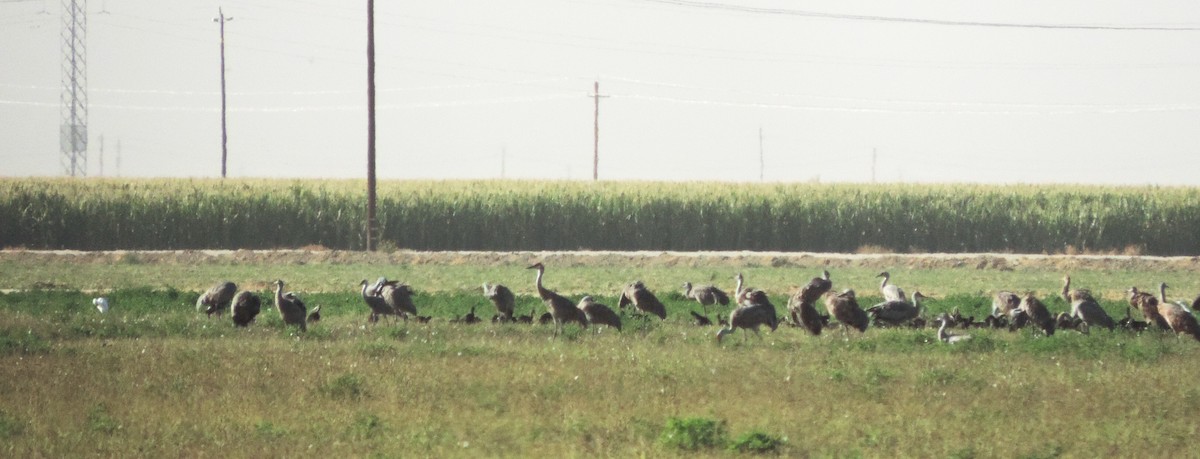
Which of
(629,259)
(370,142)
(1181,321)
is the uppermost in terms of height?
(370,142)

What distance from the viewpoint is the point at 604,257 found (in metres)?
52.4

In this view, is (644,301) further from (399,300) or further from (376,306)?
(376,306)

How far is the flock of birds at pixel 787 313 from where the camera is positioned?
78.3ft

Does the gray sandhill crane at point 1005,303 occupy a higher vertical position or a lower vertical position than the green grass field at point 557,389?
higher

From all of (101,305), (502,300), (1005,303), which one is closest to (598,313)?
(502,300)

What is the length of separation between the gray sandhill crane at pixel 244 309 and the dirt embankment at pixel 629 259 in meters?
25.5

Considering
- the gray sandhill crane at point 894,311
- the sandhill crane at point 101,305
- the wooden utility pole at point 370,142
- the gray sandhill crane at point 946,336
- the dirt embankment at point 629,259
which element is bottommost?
the dirt embankment at point 629,259

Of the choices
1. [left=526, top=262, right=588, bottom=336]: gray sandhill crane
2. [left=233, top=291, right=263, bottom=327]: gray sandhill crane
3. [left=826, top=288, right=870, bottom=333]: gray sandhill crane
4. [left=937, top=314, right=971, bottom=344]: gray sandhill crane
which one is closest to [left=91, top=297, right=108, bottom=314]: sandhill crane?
[left=233, top=291, right=263, bottom=327]: gray sandhill crane

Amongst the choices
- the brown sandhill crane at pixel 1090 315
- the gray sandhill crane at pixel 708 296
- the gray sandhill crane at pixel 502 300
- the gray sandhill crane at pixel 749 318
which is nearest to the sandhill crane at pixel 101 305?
the gray sandhill crane at pixel 502 300

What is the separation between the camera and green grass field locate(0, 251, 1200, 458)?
14750 millimetres

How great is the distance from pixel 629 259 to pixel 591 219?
8.62 meters

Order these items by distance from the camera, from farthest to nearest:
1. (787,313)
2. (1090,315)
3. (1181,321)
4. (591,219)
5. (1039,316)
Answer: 1. (591,219)
2. (787,313)
3. (1090,315)
4. (1039,316)
5. (1181,321)

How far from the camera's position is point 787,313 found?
28.5m

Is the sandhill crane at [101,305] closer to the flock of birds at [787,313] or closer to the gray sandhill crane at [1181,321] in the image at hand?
the flock of birds at [787,313]
